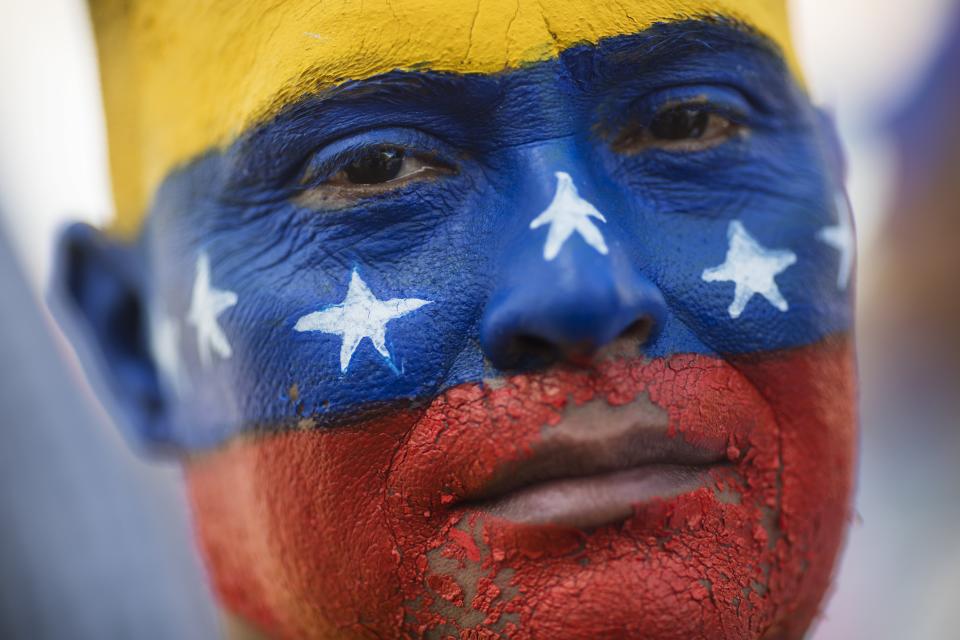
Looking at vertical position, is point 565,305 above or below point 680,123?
below

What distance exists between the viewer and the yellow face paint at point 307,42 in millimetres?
1628

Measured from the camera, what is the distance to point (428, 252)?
1.64 meters

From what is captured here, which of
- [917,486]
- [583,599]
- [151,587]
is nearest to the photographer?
[583,599]

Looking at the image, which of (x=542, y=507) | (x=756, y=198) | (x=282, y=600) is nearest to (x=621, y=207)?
(x=756, y=198)

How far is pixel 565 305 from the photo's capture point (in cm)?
144

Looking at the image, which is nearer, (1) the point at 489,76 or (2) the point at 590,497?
(2) the point at 590,497

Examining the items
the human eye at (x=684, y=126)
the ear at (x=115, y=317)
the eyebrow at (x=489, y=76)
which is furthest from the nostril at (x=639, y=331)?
the ear at (x=115, y=317)

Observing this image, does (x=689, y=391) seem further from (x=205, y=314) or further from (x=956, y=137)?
(x=956, y=137)

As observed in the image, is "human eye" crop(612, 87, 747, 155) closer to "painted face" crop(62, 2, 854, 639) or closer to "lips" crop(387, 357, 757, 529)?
"painted face" crop(62, 2, 854, 639)

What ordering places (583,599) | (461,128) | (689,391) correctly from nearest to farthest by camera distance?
(583,599), (689,391), (461,128)

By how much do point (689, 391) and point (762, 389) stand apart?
0.69 ft

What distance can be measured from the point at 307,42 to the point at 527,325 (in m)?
0.71

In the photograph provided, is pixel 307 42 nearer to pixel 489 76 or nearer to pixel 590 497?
pixel 489 76

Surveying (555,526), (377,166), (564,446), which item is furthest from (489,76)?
(555,526)
